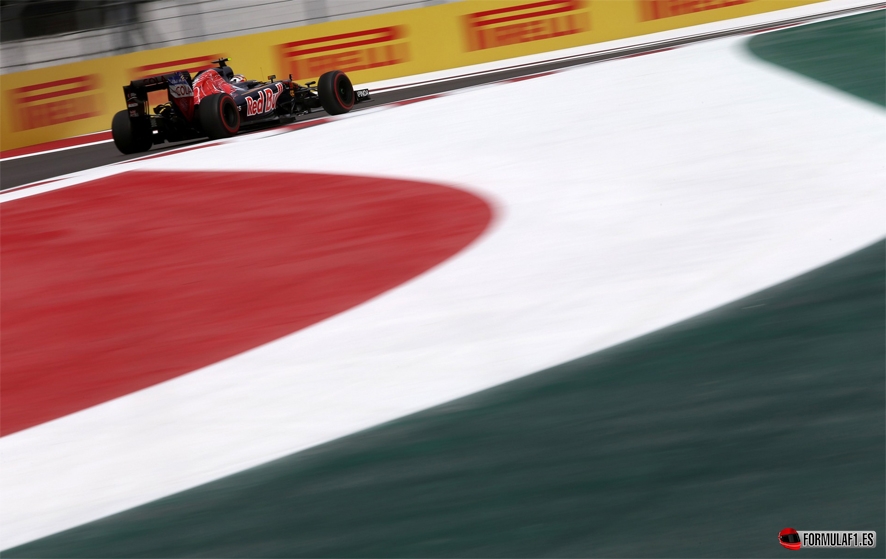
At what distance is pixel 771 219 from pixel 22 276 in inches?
156

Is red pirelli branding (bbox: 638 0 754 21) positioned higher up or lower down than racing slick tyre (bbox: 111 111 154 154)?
higher up

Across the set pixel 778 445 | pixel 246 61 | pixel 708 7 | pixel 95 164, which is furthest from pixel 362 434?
pixel 708 7

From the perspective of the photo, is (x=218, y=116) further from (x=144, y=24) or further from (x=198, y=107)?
(x=144, y=24)

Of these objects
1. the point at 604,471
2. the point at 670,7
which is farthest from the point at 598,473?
the point at 670,7

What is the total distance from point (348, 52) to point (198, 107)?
5.87 meters

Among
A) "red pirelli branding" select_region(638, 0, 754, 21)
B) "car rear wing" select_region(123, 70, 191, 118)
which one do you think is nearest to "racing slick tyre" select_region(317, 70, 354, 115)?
"car rear wing" select_region(123, 70, 191, 118)

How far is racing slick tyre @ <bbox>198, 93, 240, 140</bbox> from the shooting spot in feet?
32.1

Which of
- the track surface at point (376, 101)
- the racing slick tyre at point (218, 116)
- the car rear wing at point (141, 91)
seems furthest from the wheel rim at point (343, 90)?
the car rear wing at point (141, 91)

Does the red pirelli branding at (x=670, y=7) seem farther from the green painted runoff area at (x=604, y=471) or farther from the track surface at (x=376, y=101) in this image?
the green painted runoff area at (x=604, y=471)

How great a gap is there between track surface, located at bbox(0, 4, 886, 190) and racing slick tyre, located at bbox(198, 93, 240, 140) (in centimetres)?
73

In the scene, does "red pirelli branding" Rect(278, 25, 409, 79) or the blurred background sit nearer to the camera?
"red pirelli branding" Rect(278, 25, 409, 79)

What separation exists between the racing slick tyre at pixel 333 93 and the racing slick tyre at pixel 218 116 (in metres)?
1.20

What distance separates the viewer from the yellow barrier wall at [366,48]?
15.1m

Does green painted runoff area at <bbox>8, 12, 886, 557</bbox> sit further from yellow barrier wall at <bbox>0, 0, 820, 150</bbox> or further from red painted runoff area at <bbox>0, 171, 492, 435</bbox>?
yellow barrier wall at <bbox>0, 0, 820, 150</bbox>
